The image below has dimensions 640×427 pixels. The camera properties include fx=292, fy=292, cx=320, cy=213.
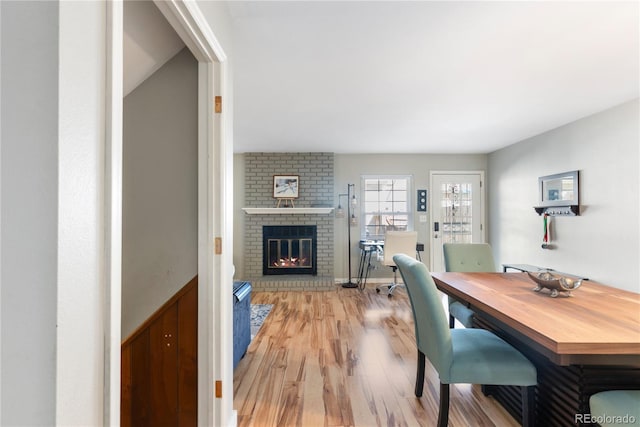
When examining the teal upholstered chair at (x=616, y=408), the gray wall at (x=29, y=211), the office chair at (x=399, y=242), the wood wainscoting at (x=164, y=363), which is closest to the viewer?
the gray wall at (x=29, y=211)

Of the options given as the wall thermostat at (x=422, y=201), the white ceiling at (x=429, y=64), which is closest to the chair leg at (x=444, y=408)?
the white ceiling at (x=429, y=64)

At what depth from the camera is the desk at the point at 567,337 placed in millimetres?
1138

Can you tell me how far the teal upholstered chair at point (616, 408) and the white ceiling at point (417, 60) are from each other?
1.93 metres

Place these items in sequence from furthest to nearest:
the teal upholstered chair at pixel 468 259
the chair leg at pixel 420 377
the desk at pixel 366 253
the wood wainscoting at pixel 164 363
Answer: the desk at pixel 366 253
the teal upholstered chair at pixel 468 259
the chair leg at pixel 420 377
the wood wainscoting at pixel 164 363

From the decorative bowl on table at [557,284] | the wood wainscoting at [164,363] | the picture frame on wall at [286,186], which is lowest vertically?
the wood wainscoting at [164,363]

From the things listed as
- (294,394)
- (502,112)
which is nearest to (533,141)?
(502,112)

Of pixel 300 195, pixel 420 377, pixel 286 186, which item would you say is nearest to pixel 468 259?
pixel 420 377

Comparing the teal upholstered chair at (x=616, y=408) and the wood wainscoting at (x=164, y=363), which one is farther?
the wood wainscoting at (x=164, y=363)

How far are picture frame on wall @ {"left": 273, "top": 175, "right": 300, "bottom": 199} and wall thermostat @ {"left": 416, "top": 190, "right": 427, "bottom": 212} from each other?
2.24 metres

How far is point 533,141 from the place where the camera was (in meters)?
4.32

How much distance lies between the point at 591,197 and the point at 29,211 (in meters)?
4.65

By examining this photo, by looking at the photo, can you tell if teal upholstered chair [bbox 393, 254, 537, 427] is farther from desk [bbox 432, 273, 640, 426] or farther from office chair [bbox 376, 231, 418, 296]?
office chair [bbox 376, 231, 418, 296]

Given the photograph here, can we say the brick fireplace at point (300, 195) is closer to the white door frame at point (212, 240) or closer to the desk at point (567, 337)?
the desk at point (567, 337)

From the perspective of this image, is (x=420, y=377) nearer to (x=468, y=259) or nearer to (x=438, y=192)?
(x=468, y=259)
